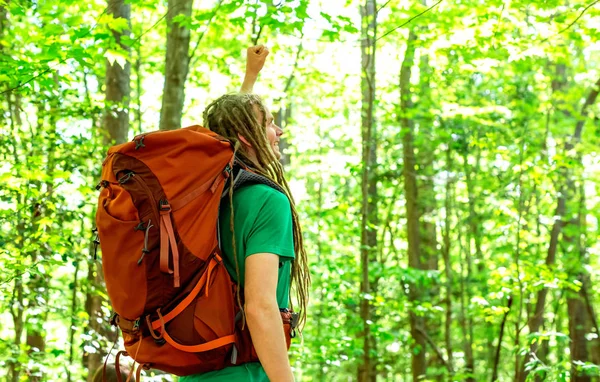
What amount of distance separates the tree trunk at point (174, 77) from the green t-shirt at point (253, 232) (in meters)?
3.40

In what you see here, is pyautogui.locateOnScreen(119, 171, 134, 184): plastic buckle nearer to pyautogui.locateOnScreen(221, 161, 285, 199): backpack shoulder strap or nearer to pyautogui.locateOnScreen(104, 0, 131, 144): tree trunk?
pyautogui.locateOnScreen(221, 161, 285, 199): backpack shoulder strap

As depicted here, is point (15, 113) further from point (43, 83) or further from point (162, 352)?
point (162, 352)

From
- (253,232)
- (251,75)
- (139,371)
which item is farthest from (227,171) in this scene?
(251,75)

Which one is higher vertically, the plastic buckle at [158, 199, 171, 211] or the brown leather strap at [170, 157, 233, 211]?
the brown leather strap at [170, 157, 233, 211]

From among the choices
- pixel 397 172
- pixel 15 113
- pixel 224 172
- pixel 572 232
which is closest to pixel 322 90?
Result: pixel 397 172

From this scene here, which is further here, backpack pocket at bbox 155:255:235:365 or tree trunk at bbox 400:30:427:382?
tree trunk at bbox 400:30:427:382

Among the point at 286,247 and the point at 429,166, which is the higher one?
the point at 429,166

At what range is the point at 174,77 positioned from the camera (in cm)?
532

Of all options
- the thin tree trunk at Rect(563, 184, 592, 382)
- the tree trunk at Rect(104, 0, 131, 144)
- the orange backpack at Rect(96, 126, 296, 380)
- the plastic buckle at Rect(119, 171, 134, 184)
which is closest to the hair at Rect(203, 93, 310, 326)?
the orange backpack at Rect(96, 126, 296, 380)

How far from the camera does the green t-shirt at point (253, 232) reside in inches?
71.9

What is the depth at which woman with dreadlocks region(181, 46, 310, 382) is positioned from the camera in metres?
1.77

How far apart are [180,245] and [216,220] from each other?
0.12 meters

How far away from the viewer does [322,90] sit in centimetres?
1215

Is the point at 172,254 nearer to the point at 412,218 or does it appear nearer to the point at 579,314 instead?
the point at 412,218
